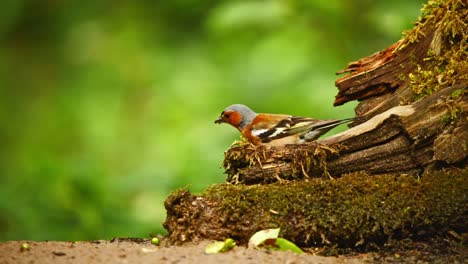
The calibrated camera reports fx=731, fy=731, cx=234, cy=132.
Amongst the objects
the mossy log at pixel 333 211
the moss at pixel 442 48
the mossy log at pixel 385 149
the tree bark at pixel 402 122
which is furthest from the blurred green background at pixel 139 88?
the mossy log at pixel 333 211

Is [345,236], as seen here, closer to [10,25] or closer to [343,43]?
[343,43]

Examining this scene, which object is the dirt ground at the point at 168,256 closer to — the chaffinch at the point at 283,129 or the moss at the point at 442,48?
the moss at the point at 442,48

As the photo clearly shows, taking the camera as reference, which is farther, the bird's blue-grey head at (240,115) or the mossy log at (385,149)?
the bird's blue-grey head at (240,115)

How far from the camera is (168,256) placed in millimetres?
4121

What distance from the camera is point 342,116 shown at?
25.6 ft

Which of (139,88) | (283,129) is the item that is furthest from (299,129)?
(139,88)

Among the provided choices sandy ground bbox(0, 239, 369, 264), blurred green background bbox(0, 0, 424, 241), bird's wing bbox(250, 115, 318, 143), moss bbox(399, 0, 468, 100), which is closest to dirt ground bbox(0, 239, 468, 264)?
sandy ground bbox(0, 239, 369, 264)

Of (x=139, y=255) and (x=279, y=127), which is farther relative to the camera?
(x=279, y=127)

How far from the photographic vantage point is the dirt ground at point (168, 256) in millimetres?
4055

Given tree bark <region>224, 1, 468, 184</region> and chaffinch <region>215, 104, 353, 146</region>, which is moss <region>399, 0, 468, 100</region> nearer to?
tree bark <region>224, 1, 468, 184</region>

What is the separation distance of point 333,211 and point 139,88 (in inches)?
225

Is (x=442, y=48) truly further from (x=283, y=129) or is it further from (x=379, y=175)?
(x=283, y=129)

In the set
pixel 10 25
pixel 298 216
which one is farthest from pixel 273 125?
A: pixel 10 25

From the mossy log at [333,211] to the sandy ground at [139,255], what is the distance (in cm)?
18
